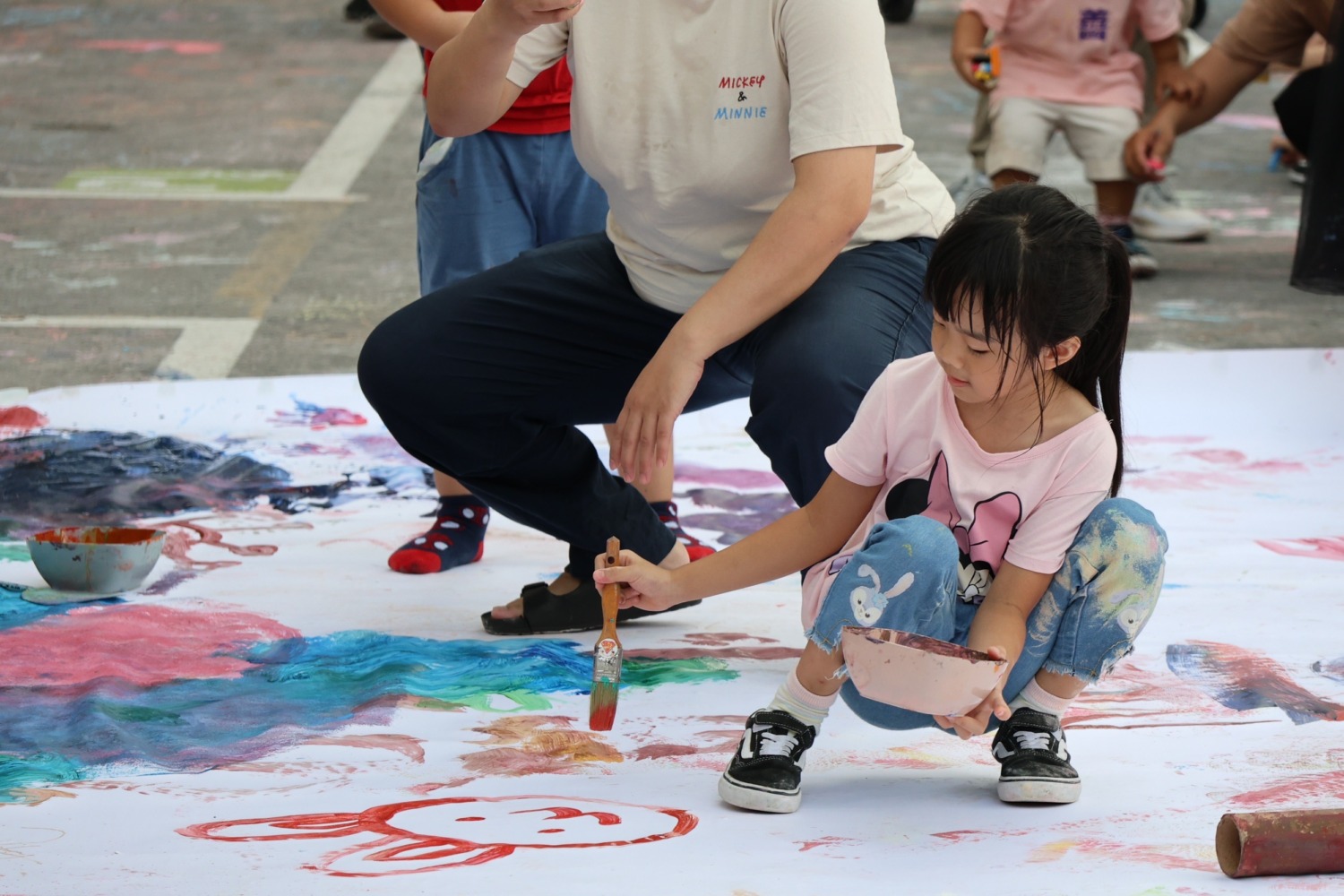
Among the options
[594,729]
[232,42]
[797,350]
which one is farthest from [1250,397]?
[232,42]

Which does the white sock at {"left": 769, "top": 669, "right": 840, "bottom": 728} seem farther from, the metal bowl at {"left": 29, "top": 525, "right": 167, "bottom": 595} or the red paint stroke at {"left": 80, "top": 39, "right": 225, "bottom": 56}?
the red paint stroke at {"left": 80, "top": 39, "right": 225, "bottom": 56}

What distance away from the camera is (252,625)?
2322 millimetres

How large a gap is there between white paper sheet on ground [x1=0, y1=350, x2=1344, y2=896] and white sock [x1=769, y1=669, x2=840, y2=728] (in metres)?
0.09

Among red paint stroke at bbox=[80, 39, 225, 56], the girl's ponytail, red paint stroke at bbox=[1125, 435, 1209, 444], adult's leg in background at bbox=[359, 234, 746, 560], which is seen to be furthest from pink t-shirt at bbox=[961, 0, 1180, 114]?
red paint stroke at bbox=[80, 39, 225, 56]

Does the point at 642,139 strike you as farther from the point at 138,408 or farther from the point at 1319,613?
the point at 138,408

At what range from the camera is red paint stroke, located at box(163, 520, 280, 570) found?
2586 millimetres

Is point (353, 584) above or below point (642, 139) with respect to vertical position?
below

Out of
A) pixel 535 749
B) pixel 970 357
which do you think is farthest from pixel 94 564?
pixel 970 357

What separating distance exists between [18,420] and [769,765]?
2050 millimetres

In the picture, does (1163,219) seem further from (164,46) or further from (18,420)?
(164,46)

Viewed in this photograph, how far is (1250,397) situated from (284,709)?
2.24 meters

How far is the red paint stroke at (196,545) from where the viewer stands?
259 centimetres

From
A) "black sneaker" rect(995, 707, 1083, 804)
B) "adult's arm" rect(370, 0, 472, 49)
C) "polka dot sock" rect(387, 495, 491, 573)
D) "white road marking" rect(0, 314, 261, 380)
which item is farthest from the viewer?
"white road marking" rect(0, 314, 261, 380)

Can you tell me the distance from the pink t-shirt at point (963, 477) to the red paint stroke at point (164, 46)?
6.93m
